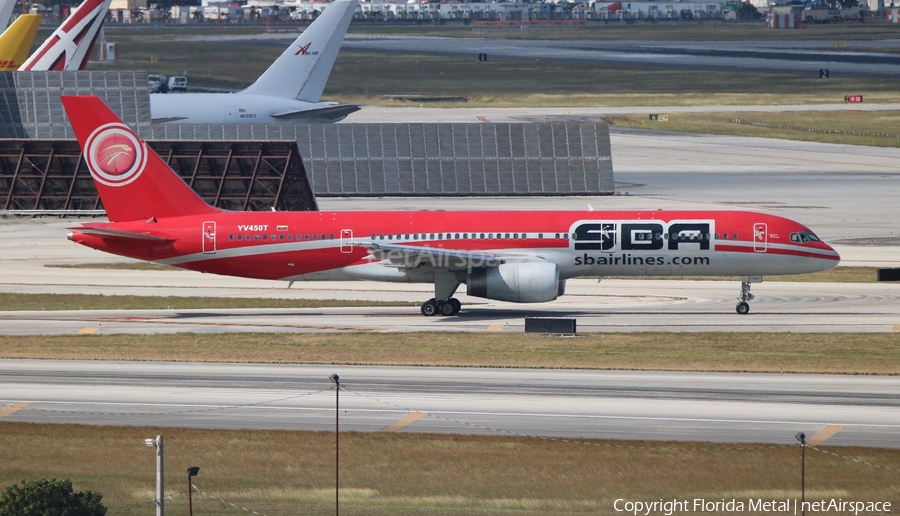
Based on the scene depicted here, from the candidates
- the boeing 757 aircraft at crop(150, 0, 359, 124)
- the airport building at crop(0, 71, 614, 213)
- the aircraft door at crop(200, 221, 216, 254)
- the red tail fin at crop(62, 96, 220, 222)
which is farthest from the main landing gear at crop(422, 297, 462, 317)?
the boeing 757 aircraft at crop(150, 0, 359, 124)

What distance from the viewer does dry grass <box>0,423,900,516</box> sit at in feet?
88.0

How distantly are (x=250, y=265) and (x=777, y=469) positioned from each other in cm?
2861

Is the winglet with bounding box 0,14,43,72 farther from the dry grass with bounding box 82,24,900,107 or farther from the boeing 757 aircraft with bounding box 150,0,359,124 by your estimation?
the dry grass with bounding box 82,24,900,107

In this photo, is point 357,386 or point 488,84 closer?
point 357,386

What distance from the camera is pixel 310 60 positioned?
3696 inches

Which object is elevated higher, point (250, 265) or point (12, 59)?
point (12, 59)

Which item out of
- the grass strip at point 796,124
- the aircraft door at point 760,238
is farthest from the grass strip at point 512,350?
the grass strip at point 796,124

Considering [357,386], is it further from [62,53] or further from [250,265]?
[62,53]

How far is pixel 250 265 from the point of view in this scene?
170ft

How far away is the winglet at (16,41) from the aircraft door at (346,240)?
5063 cm

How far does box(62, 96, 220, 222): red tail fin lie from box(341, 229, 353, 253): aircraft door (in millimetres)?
6951

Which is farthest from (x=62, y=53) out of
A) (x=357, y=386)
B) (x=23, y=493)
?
(x=23, y=493)

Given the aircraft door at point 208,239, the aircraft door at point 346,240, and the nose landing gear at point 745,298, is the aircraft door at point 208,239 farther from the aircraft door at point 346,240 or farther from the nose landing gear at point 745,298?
the nose landing gear at point 745,298

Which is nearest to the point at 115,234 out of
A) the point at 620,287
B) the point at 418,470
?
the point at 620,287
